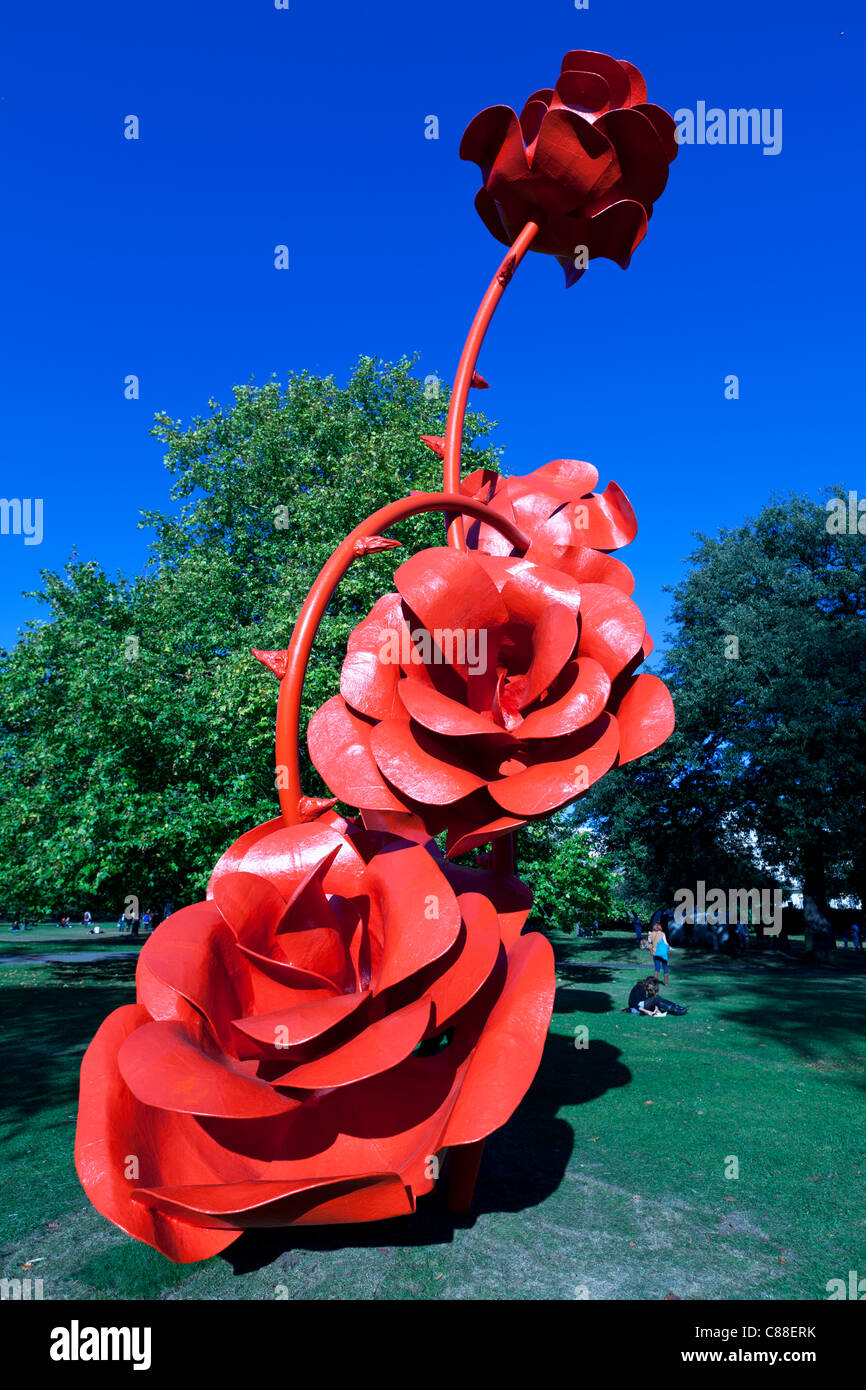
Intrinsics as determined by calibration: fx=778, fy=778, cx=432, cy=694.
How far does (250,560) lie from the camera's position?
17.7 meters

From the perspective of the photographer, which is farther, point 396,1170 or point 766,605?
point 766,605

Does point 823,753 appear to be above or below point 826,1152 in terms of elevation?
above

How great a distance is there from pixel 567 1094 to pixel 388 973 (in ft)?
19.7

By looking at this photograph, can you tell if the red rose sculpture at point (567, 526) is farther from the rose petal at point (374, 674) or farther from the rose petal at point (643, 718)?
the rose petal at point (374, 674)

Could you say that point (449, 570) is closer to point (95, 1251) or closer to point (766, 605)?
point (95, 1251)

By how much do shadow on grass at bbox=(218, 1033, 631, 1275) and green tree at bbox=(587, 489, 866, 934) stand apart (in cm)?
1341

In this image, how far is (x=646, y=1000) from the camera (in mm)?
11180

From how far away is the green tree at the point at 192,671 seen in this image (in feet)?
38.3

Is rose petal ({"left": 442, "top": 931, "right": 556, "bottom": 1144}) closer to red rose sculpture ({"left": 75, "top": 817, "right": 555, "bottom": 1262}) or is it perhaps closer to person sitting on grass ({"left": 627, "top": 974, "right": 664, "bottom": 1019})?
red rose sculpture ({"left": 75, "top": 817, "right": 555, "bottom": 1262})

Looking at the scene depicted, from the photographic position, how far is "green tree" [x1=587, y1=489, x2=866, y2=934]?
63.2 feet

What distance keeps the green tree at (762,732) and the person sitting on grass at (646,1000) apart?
8.96m

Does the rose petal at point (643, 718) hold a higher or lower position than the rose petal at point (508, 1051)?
higher

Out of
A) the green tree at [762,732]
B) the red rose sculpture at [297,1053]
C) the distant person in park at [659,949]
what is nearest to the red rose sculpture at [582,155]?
the red rose sculpture at [297,1053]

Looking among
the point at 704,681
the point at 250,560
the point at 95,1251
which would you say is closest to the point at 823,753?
the point at 704,681
